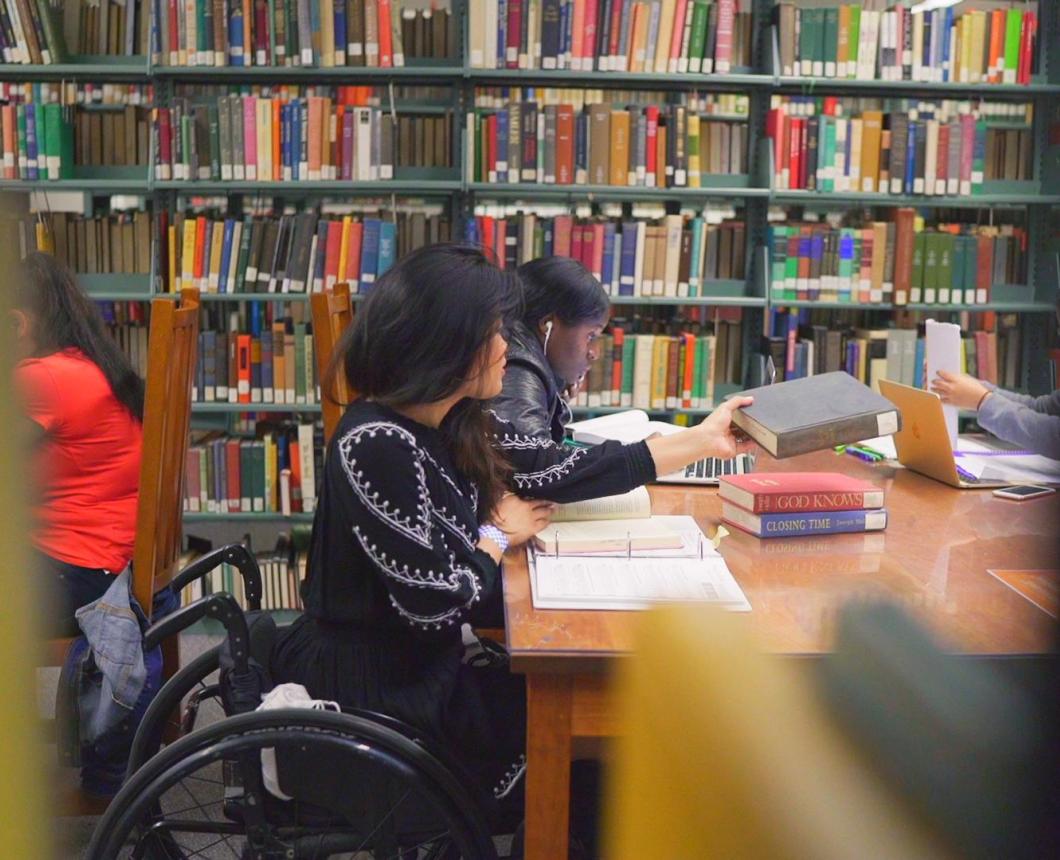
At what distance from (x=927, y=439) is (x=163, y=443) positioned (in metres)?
1.40

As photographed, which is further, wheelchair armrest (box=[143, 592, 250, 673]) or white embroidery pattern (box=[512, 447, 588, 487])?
white embroidery pattern (box=[512, 447, 588, 487])

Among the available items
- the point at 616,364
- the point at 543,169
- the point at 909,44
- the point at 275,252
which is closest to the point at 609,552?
the point at 616,364

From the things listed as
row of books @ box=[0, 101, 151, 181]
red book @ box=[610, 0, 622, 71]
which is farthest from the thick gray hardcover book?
row of books @ box=[0, 101, 151, 181]

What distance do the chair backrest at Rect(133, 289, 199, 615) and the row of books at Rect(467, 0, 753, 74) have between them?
1832 millimetres

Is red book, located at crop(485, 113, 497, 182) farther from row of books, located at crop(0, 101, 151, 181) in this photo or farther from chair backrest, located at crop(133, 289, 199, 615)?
chair backrest, located at crop(133, 289, 199, 615)

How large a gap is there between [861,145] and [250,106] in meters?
2.01

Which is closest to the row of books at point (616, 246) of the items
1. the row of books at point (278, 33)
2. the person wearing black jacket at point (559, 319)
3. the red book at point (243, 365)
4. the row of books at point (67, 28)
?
the row of books at point (278, 33)

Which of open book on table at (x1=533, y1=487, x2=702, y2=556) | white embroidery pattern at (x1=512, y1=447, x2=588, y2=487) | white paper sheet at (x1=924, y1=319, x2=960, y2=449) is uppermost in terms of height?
white paper sheet at (x1=924, y1=319, x2=960, y2=449)

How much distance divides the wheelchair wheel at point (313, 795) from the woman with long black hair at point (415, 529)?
102mm

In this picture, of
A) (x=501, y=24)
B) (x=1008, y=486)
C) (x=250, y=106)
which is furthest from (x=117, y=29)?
(x=1008, y=486)

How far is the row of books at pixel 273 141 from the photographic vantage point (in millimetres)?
3590

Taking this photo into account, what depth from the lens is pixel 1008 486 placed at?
6.86 feet

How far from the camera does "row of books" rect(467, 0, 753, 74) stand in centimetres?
357

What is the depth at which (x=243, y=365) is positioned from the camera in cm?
370
